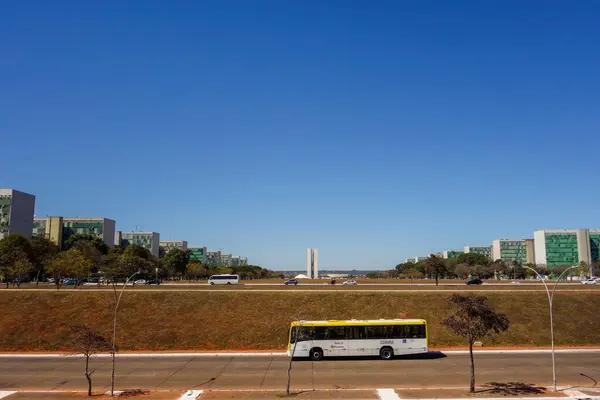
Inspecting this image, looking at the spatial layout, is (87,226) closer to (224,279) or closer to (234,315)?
(224,279)

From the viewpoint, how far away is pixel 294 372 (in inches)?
1281

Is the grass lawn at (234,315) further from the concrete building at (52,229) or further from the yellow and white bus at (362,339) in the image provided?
the concrete building at (52,229)

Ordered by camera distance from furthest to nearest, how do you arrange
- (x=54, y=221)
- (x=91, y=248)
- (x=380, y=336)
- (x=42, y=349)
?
(x=54, y=221) < (x=91, y=248) < (x=42, y=349) < (x=380, y=336)

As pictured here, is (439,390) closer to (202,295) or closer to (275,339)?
(275,339)

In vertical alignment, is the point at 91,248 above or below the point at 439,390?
above

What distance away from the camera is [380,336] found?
3688 cm

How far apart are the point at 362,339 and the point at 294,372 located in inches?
284

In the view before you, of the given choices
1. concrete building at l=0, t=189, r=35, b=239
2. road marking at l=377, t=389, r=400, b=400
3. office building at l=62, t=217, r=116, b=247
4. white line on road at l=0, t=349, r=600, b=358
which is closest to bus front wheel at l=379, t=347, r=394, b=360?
white line on road at l=0, t=349, r=600, b=358

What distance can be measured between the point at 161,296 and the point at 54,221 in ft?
502

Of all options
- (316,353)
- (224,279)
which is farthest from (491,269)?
(316,353)

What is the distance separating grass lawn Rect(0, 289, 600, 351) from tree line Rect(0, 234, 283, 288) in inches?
256

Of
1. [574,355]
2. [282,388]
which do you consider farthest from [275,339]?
[574,355]

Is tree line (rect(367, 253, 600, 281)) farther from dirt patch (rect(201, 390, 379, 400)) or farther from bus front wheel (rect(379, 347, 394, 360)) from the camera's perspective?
dirt patch (rect(201, 390, 379, 400))

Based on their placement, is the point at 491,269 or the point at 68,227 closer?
the point at 491,269
